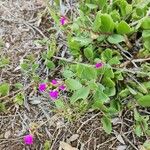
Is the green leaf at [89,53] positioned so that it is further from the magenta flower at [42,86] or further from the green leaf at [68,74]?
the magenta flower at [42,86]

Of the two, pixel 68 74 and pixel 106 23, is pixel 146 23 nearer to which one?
pixel 106 23

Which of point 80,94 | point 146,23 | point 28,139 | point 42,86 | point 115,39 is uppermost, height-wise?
point 146,23

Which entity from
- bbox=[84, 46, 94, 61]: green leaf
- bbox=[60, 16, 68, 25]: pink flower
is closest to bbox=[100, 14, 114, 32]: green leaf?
bbox=[84, 46, 94, 61]: green leaf

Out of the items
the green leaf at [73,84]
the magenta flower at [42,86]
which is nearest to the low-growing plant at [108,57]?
the green leaf at [73,84]

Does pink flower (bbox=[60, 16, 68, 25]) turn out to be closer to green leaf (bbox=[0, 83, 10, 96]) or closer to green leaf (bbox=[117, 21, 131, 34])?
green leaf (bbox=[117, 21, 131, 34])

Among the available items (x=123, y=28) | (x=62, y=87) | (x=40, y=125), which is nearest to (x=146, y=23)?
(x=123, y=28)

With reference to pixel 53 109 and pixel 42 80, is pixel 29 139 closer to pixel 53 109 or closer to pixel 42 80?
pixel 53 109

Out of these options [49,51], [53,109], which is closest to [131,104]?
[53,109]
